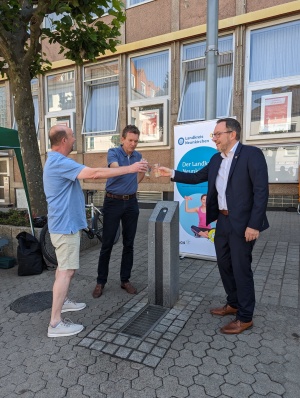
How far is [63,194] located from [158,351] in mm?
1617

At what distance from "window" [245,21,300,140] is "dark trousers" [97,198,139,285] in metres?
6.37

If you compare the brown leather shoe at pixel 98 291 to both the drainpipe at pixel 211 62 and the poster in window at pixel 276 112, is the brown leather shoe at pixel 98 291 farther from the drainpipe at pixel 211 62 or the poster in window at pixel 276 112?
the poster in window at pixel 276 112

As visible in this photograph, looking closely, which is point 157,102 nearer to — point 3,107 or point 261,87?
point 261,87

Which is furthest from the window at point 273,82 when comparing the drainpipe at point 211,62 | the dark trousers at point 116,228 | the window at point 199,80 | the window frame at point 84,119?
the dark trousers at point 116,228

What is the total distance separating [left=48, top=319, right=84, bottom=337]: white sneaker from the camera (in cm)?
288

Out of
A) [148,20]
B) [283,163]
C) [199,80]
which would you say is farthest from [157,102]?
[283,163]

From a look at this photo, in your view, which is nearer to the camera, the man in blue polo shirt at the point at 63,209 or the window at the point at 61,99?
the man in blue polo shirt at the point at 63,209

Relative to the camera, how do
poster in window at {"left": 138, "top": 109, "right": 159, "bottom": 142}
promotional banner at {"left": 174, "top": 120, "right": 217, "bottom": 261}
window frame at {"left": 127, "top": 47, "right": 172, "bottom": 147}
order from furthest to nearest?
poster in window at {"left": 138, "top": 109, "right": 159, "bottom": 142} < window frame at {"left": 127, "top": 47, "right": 172, "bottom": 147} < promotional banner at {"left": 174, "top": 120, "right": 217, "bottom": 261}

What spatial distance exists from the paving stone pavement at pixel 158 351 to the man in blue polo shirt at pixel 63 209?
0.81 ft

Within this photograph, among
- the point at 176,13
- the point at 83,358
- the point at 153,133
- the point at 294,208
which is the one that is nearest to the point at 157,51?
the point at 176,13

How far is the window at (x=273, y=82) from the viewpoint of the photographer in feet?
28.0

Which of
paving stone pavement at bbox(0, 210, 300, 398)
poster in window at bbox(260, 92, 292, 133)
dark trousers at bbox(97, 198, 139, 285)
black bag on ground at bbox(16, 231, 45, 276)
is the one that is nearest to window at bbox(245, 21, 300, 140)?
poster in window at bbox(260, 92, 292, 133)

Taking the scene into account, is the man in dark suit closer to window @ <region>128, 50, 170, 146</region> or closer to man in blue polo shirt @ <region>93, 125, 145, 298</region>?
man in blue polo shirt @ <region>93, 125, 145, 298</region>

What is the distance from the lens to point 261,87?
884 cm
